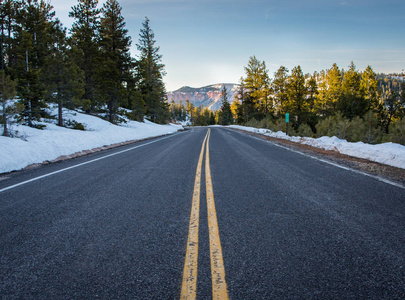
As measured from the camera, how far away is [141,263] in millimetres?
1996

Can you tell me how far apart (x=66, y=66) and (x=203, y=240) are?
707 inches

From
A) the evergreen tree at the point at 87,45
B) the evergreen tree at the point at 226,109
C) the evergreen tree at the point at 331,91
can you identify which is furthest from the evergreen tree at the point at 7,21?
the evergreen tree at the point at 226,109

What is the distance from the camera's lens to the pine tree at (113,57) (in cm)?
→ 2136

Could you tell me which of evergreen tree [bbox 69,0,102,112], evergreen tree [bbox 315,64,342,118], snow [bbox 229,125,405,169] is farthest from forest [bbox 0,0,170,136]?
evergreen tree [bbox 315,64,342,118]

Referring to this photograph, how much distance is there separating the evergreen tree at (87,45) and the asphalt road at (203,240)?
68.2 ft

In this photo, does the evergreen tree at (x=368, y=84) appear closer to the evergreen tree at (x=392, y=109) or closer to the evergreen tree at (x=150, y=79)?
the evergreen tree at (x=392, y=109)

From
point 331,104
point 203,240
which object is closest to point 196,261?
point 203,240

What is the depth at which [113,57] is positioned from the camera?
24.0 metres

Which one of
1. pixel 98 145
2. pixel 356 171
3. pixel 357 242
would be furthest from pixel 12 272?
pixel 98 145

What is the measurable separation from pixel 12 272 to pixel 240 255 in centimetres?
205

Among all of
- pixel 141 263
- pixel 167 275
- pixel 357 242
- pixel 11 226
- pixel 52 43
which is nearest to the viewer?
pixel 167 275

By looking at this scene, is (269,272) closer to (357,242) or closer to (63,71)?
(357,242)

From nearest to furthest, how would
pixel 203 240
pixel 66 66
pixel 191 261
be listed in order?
pixel 191 261 → pixel 203 240 → pixel 66 66

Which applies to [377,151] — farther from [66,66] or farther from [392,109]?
[392,109]
